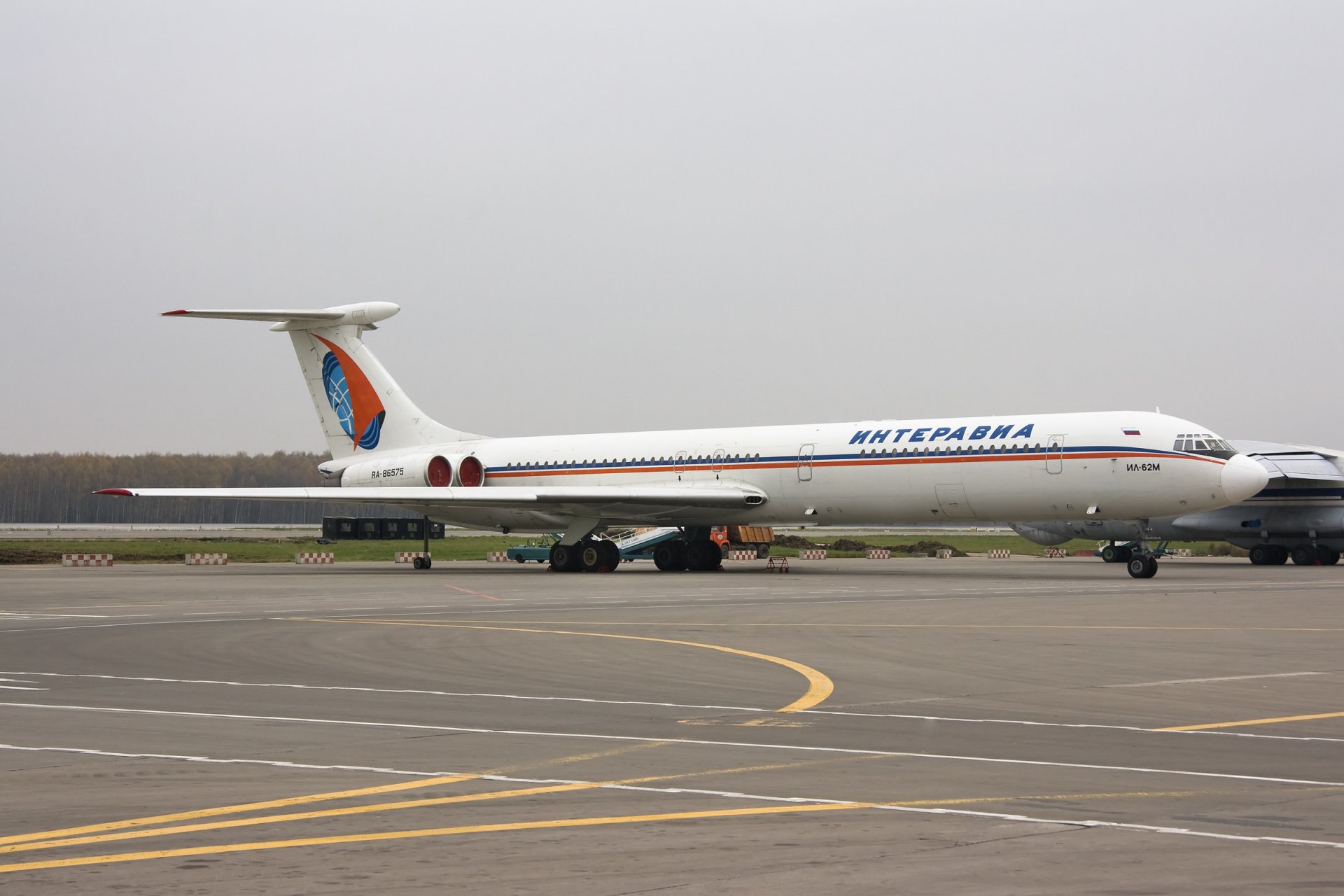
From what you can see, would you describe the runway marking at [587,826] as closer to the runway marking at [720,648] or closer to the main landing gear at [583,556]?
the runway marking at [720,648]

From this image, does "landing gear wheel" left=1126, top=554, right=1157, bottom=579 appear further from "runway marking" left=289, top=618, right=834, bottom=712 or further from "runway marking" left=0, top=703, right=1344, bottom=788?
"runway marking" left=0, top=703, right=1344, bottom=788

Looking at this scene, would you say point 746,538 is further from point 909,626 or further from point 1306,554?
point 909,626

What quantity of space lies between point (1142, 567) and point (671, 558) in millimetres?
14740

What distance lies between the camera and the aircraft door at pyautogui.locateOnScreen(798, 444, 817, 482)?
3612 centimetres

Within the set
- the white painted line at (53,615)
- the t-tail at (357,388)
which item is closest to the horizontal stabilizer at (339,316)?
the t-tail at (357,388)

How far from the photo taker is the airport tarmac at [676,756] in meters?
5.54

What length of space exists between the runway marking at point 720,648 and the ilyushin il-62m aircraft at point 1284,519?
27.7m

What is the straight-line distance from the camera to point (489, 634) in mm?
17125

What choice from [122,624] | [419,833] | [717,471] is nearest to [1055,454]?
[717,471]

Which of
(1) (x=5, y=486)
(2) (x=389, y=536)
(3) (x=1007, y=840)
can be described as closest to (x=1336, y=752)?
(3) (x=1007, y=840)

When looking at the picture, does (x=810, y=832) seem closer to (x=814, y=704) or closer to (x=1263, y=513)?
(x=814, y=704)

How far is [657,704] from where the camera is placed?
10688mm

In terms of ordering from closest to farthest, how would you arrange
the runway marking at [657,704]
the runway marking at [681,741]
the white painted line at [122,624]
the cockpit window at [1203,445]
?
1. the runway marking at [681,741]
2. the runway marking at [657,704]
3. the white painted line at [122,624]
4. the cockpit window at [1203,445]

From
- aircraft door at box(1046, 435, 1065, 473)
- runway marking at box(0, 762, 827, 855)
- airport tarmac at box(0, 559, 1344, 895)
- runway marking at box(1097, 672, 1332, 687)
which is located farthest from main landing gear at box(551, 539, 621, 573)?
runway marking at box(0, 762, 827, 855)
